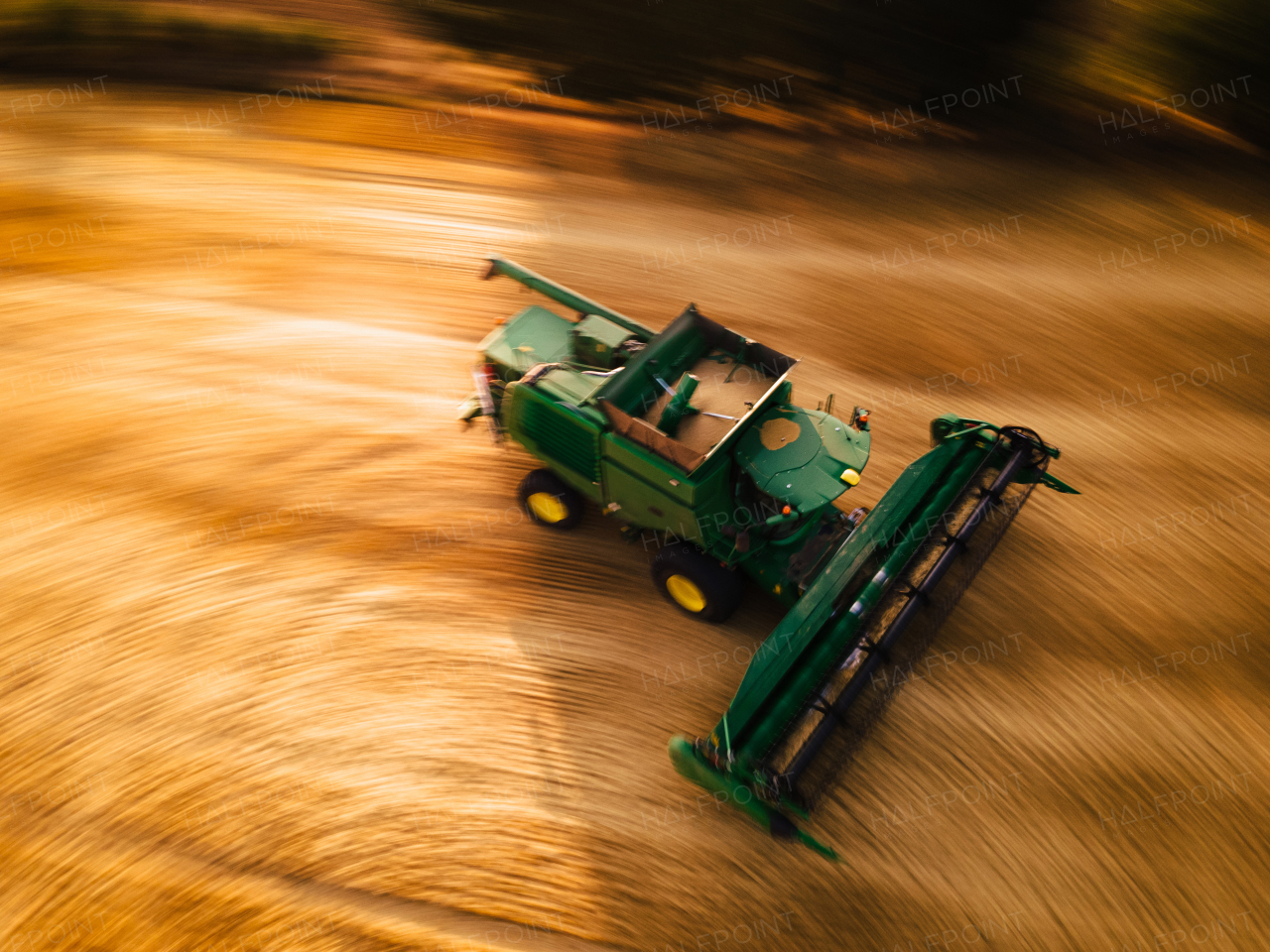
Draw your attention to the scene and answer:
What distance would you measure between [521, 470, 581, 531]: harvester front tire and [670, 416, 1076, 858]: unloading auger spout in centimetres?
229

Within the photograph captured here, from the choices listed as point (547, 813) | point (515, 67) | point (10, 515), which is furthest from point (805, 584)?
point (515, 67)

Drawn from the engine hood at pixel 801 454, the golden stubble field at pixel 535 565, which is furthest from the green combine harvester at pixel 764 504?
the golden stubble field at pixel 535 565

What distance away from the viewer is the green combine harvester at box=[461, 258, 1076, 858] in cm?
523

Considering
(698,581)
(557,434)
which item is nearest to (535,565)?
(557,434)

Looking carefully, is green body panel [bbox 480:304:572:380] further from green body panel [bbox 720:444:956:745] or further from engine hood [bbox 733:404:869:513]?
green body panel [bbox 720:444:956:745]

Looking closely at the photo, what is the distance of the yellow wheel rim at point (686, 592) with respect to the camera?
621 centimetres

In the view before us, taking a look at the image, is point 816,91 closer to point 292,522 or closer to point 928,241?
point 928,241

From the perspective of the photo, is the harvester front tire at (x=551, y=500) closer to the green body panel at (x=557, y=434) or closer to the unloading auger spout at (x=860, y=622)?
the green body panel at (x=557, y=434)

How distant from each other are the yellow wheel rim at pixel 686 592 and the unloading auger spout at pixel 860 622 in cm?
96

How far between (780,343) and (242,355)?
611 centimetres

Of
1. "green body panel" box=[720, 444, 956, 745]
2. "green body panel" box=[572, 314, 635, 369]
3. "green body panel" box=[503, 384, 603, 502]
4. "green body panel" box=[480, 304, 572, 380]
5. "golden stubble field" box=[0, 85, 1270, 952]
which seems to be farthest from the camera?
"green body panel" box=[480, 304, 572, 380]

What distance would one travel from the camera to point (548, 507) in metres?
6.92

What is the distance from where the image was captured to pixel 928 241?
9664 mm

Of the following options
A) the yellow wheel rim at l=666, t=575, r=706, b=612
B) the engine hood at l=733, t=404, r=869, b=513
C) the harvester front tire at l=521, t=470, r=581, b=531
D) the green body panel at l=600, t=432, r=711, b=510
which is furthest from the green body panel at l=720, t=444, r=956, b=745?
the harvester front tire at l=521, t=470, r=581, b=531
